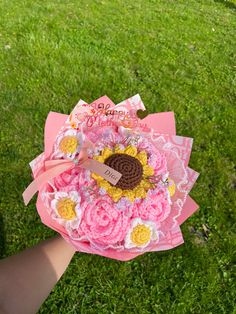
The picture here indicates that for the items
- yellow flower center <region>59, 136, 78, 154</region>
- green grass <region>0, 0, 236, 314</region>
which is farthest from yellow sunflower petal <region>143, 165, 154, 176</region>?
green grass <region>0, 0, 236, 314</region>

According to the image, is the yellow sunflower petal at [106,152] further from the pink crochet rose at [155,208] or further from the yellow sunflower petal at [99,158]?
the pink crochet rose at [155,208]

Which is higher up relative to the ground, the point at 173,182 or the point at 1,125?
the point at 173,182

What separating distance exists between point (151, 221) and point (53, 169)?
42 centimetres

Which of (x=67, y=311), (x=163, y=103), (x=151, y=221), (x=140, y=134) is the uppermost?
(x=140, y=134)

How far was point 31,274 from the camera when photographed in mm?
1961

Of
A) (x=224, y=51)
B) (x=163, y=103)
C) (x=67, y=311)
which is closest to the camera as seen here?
(x=67, y=311)

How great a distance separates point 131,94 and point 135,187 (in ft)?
9.22

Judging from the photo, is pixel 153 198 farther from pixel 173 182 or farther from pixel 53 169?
pixel 53 169

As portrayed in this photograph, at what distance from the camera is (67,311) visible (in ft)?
8.94

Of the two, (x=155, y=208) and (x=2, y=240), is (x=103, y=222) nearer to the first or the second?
(x=155, y=208)

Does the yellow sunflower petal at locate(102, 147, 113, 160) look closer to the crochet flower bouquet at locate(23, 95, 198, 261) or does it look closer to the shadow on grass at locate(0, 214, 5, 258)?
the crochet flower bouquet at locate(23, 95, 198, 261)

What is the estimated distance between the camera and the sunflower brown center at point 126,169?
157 centimetres

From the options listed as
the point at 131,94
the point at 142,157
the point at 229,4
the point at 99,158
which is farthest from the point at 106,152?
the point at 229,4

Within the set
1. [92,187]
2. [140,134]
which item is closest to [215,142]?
[140,134]
